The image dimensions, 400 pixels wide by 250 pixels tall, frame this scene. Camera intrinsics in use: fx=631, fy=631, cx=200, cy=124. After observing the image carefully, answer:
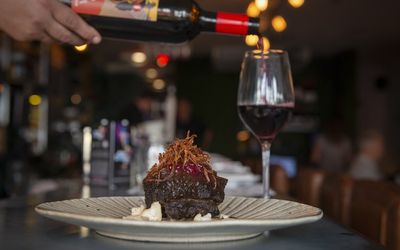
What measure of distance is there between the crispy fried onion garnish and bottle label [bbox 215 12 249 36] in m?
0.32

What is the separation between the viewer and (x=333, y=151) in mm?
7305

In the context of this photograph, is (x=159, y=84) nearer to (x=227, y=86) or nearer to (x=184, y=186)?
(x=227, y=86)

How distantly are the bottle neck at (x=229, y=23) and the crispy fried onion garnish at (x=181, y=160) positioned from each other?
12.5 inches

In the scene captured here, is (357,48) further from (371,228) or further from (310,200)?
(371,228)

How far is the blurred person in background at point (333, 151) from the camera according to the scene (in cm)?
724

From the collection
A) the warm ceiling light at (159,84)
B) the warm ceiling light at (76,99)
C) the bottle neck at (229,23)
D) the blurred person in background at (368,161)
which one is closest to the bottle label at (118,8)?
the bottle neck at (229,23)

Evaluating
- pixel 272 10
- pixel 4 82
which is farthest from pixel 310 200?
pixel 272 10

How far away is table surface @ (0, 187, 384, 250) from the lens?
73cm

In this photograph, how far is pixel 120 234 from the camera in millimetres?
760

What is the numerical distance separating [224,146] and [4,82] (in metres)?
6.81

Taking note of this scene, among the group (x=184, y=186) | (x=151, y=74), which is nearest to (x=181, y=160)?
(x=184, y=186)

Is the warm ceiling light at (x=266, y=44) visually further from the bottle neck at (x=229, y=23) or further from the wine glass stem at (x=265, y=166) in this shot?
the wine glass stem at (x=265, y=166)

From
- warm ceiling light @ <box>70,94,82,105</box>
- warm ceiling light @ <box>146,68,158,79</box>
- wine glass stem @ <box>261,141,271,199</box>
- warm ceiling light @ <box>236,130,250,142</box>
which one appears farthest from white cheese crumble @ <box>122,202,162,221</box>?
warm ceiling light @ <box>146,68,158,79</box>

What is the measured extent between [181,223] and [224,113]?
10485 mm
